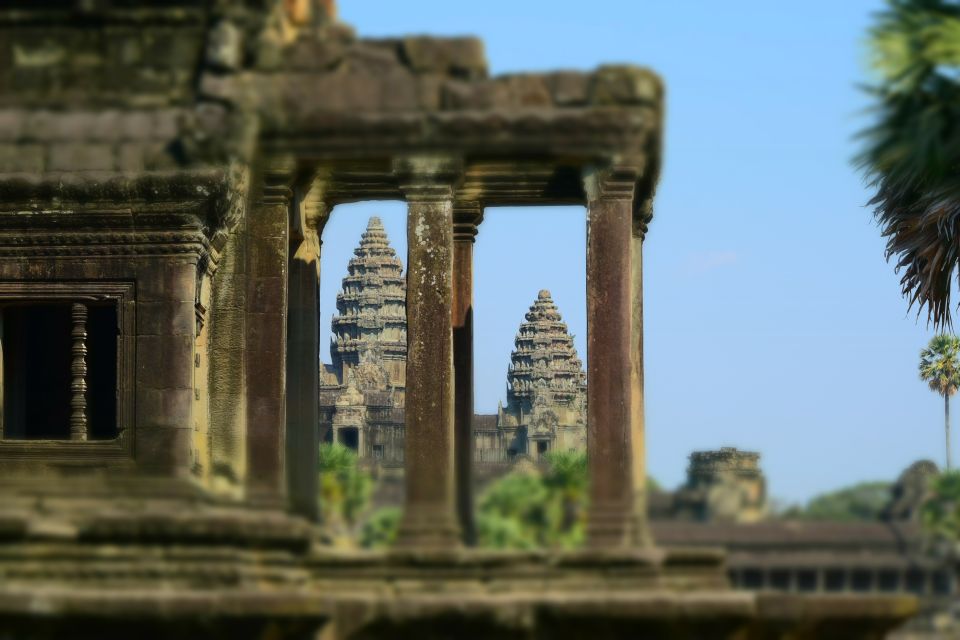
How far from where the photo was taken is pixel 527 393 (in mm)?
83062

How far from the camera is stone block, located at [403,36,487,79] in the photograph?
66.5ft

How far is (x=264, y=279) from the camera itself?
2177 cm

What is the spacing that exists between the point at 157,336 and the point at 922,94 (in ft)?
23.6

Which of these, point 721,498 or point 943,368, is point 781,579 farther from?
point 943,368

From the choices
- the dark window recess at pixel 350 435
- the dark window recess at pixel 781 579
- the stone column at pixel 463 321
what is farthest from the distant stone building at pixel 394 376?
the dark window recess at pixel 781 579

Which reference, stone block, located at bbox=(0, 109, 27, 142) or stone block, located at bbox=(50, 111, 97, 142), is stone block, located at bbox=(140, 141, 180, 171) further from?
stone block, located at bbox=(0, 109, 27, 142)

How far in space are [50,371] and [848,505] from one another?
7.84 meters

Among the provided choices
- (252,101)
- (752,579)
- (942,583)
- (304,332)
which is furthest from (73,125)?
(942,583)

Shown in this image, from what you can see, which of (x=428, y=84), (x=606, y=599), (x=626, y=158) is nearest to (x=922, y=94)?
(x=626, y=158)

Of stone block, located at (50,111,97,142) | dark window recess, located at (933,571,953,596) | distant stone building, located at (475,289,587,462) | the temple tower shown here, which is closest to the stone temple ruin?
stone block, located at (50,111,97,142)

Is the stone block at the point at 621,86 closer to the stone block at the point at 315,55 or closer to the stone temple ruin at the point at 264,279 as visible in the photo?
the stone temple ruin at the point at 264,279

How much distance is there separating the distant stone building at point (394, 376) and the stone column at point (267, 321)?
42.9m

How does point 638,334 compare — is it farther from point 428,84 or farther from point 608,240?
point 428,84

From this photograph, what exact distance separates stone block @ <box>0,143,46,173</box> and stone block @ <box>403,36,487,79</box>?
11.8 feet
